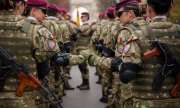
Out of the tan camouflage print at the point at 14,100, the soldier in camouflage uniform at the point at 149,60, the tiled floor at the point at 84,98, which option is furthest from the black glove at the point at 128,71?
the tiled floor at the point at 84,98

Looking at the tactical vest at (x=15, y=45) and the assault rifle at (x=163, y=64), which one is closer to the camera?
the assault rifle at (x=163, y=64)

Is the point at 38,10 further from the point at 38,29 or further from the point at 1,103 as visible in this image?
the point at 1,103

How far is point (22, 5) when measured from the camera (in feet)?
14.1

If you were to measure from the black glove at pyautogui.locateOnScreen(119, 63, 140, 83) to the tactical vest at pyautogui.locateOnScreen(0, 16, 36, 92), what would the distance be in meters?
1.06

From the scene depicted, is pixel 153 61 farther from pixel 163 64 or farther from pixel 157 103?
pixel 157 103

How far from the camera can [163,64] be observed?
354 cm

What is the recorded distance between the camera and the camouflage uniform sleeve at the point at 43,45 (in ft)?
13.0

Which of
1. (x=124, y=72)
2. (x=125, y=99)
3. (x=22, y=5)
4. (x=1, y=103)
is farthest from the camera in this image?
(x=125, y=99)

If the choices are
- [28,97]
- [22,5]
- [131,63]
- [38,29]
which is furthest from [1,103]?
[131,63]

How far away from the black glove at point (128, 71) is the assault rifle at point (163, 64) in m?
0.18

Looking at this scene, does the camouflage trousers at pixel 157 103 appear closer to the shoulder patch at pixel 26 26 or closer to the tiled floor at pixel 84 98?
the shoulder patch at pixel 26 26

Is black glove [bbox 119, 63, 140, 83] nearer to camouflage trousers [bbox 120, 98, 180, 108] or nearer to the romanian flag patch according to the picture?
camouflage trousers [bbox 120, 98, 180, 108]

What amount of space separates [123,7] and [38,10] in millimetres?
1153

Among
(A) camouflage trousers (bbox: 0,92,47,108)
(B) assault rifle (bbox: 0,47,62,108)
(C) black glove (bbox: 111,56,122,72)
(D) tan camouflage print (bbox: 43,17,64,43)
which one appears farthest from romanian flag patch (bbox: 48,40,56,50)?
(D) tan camouflage print (bbox: 43,17,64,43)
